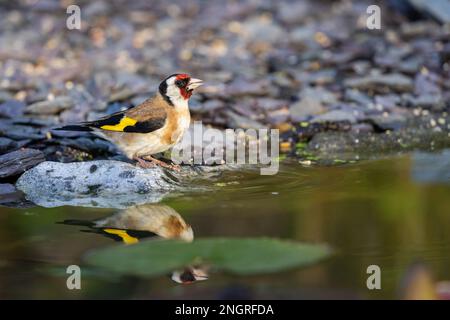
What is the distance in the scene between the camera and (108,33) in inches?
470

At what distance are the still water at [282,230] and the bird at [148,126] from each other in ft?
1.87

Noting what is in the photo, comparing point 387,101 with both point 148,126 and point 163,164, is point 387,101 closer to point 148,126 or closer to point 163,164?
point 163,164

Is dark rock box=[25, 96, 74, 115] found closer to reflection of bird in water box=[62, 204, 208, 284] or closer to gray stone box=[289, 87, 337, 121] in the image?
gray stone box=[289, 87, 337, 121]

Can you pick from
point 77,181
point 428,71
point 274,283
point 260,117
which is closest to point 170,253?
point 274,283

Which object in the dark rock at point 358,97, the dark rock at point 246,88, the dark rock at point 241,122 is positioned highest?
the dark rock at point 246,88

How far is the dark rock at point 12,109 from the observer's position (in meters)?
8.26

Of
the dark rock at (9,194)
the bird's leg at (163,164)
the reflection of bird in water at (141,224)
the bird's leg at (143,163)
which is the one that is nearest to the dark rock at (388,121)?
the bird's leg at (163,164)

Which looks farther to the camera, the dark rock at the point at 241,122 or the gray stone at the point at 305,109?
the gray stone at the point at 305,109

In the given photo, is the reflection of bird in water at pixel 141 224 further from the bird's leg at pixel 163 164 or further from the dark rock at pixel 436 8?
the dark rock at pixel 436 8

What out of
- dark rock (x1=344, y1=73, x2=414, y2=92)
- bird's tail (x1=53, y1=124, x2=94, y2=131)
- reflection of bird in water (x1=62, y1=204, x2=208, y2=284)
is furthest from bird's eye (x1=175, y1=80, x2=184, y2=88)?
dark rock (x1=344, y1=73, x2=414, y2=92)

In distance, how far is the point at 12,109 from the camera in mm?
8367
